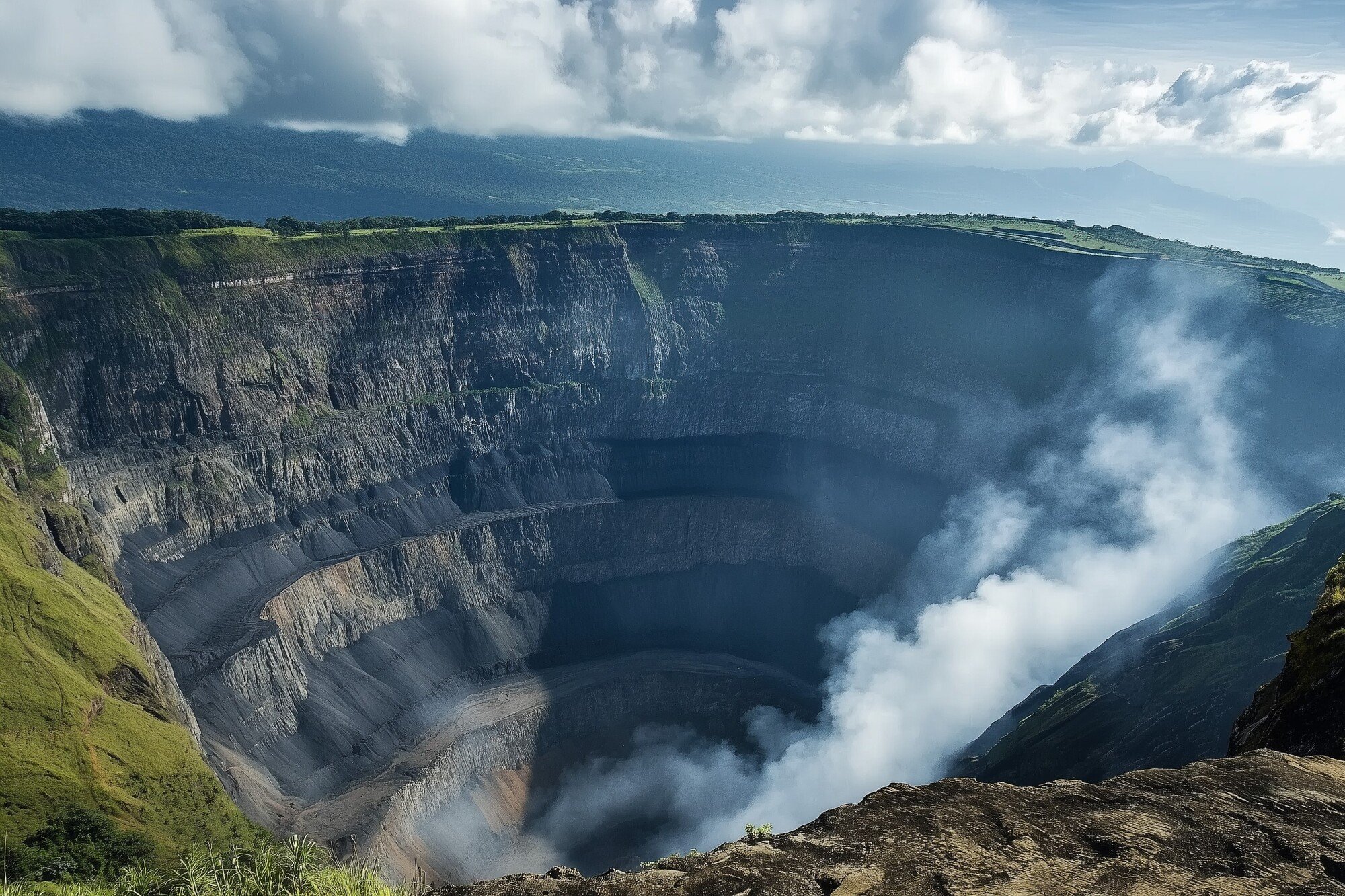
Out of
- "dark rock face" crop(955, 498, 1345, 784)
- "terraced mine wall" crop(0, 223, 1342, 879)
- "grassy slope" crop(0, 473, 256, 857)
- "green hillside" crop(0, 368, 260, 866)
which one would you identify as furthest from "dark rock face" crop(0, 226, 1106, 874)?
"dark rock face" crop(955, 498, 1345, 784)

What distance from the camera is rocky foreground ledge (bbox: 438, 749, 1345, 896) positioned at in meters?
22.9

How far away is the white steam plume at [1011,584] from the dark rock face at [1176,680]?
46.6ft

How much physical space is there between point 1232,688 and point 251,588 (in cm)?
9041

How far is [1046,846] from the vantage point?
79.8ft

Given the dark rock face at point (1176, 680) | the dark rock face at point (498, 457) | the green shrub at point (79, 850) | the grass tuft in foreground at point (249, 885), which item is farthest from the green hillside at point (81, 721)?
the dark rock face at point (1176, 680)

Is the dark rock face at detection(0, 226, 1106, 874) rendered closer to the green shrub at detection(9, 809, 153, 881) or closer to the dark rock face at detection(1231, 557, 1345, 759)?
the green shrub at detection(9, 809, 153, 881)

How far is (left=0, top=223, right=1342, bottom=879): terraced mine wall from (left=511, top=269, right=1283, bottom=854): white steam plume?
197 inches

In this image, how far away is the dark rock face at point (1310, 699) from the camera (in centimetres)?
3039

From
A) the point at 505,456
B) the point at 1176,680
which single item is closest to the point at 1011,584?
the point at 1176,680

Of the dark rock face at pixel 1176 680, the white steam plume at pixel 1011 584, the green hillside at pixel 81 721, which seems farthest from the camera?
the white steam plume at pixel 1011 584

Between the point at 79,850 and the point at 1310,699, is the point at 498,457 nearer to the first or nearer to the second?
the point at 79,850

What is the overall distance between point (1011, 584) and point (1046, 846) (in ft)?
276

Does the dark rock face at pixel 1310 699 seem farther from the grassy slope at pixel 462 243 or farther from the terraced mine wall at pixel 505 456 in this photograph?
the grassy slope at pixel 462 243

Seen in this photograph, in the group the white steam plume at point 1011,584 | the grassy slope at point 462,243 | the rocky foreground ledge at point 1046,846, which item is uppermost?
the grassy slope at point 462,243
